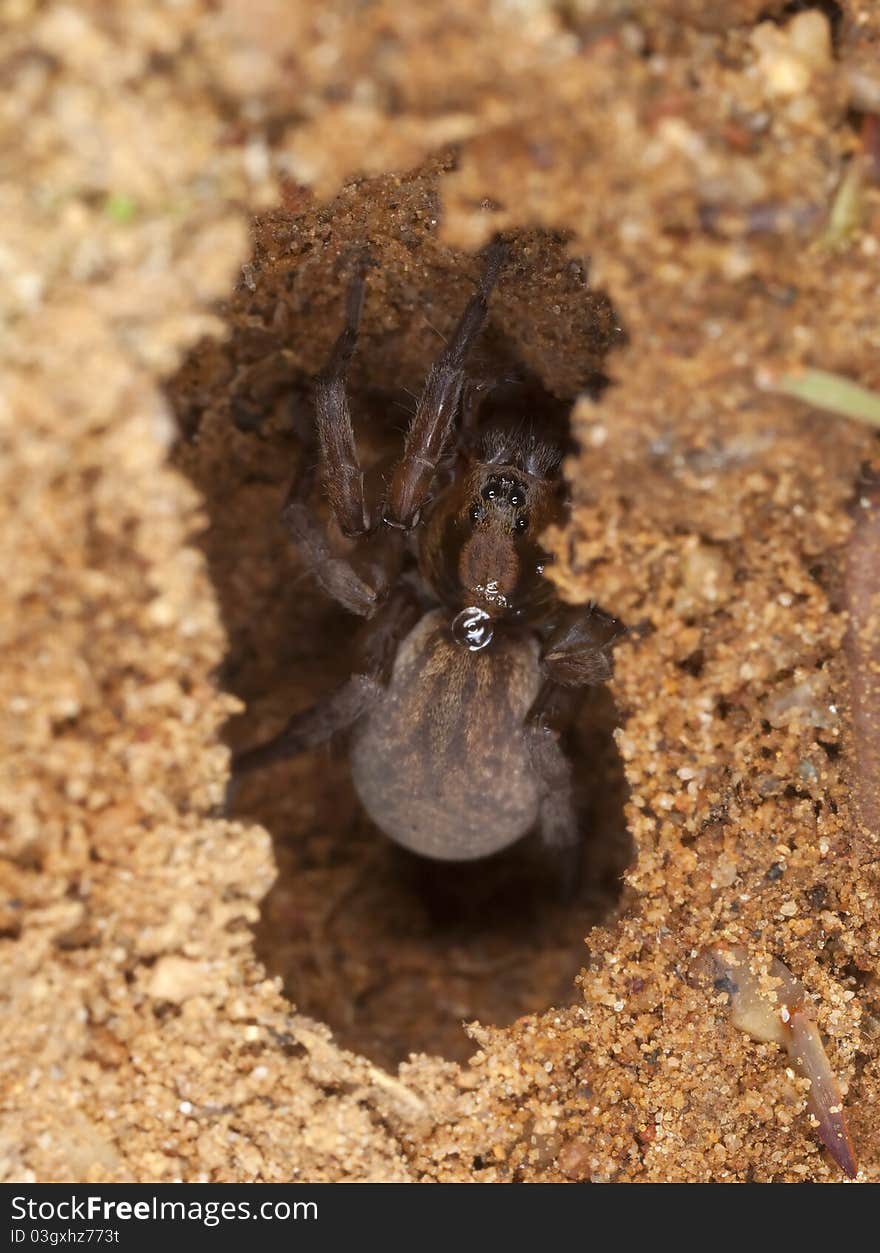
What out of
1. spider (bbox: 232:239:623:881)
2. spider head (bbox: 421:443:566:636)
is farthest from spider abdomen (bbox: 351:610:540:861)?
spider head (bbox: 421:443:566:636)

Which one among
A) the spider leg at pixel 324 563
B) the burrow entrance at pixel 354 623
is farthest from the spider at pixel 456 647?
the burrow entrance at pixel 354 623

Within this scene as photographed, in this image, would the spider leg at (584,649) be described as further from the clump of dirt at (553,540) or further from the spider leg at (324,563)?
the spider leg at (324,563)

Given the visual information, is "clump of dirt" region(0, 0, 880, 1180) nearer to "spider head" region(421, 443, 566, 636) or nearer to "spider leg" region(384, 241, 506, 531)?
"spider leg" region(384, 241, 506, 531)

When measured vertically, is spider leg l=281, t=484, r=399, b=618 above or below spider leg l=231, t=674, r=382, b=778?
above

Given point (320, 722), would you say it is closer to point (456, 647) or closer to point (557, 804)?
point (456, 647)

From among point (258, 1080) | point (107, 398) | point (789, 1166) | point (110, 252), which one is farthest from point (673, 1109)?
point (110, 252)

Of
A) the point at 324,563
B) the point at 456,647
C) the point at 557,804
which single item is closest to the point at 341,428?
the point at 324,563
